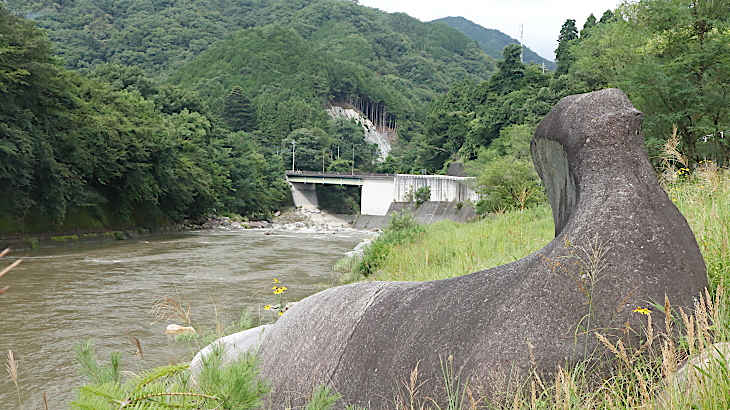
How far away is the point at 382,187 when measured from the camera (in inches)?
2820

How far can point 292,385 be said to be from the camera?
4.09m

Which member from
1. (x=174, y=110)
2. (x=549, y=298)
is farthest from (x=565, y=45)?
(x=549, y=298)

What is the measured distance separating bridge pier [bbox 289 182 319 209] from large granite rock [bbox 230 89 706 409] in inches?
3022

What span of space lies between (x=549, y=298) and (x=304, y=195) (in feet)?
260

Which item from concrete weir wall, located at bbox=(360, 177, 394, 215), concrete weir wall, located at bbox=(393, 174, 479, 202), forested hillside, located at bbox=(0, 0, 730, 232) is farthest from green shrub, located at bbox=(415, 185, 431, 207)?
forested hillside, located at bbox=(0, 0, 730, 232)

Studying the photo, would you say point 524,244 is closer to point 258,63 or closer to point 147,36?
point 258,63

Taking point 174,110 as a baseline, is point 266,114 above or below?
above

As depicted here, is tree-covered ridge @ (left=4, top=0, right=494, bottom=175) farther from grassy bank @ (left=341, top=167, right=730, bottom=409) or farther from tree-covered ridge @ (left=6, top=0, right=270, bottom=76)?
grassy bank @ (left=341, top=167, right=730, bottom=409)

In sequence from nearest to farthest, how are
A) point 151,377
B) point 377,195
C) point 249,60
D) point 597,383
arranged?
1. point 151,377
2. point 597,383
3. point 377,195
4. point 249,60

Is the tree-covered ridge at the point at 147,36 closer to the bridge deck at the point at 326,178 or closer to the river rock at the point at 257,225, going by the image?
the bridge deck at the point at 326,178

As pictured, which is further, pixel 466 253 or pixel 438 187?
pixel 438 187

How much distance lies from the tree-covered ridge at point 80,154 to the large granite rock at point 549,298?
23.3 m

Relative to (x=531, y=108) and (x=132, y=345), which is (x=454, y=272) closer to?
(x=132, y=345)

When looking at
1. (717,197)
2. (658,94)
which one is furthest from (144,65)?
(717,197)
